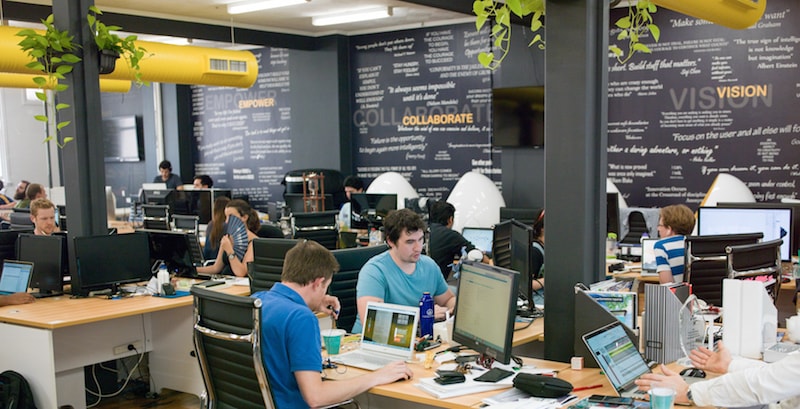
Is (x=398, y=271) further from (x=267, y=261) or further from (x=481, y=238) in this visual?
(x=481, y=238)

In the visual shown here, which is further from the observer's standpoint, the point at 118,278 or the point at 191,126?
the point at 191,126

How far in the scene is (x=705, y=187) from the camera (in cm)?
906

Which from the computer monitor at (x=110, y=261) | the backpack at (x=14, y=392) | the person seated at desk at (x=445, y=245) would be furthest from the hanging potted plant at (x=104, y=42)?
the person seated at desk at (x=445, y=245)

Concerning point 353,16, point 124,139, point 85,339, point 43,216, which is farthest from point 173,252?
point 124,139

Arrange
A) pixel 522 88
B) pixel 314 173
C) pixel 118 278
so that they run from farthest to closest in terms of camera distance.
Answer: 1. pixel 314 173
2. pixel 522 88
3. pixel 118 278

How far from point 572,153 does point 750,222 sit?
3453 millimetres

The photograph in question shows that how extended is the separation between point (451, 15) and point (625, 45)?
2461 mm

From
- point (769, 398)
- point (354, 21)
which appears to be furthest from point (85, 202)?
point (354, 21)

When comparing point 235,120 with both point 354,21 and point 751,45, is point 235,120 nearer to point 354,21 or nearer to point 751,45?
point 354,21

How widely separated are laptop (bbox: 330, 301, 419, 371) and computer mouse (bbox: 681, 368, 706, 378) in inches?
48.7

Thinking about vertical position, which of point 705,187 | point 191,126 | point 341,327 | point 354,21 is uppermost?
point 354,21

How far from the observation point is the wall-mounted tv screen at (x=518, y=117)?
1021 centimetres

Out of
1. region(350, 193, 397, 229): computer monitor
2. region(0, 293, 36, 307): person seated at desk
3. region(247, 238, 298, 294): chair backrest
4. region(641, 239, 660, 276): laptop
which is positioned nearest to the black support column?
region(247, 238, 298, 294): chair backrest

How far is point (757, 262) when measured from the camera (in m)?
4.98
